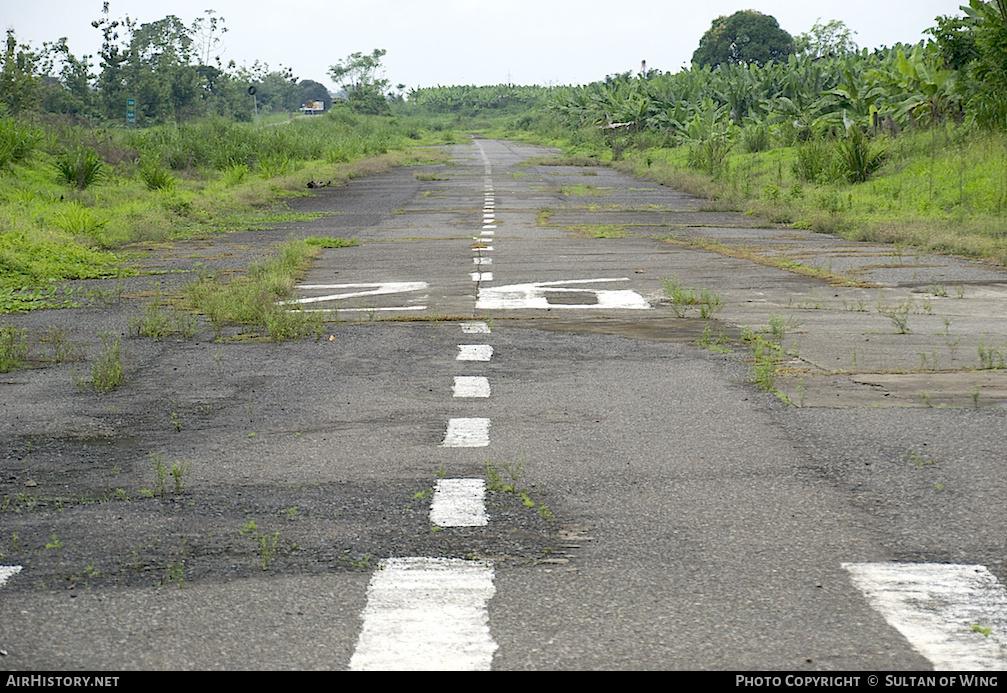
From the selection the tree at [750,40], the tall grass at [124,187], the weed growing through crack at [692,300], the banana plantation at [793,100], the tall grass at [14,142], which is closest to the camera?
the weed growing through crack at [692,300]

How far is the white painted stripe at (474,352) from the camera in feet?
27.5

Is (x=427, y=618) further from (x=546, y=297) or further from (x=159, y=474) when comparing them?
(x=546, y=297)

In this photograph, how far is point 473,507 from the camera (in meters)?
4.93

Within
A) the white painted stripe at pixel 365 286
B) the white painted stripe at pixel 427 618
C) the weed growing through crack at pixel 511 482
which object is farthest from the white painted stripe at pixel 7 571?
the white painted stripe at pixel 365 286

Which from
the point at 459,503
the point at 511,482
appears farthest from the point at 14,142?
the point at 459,503

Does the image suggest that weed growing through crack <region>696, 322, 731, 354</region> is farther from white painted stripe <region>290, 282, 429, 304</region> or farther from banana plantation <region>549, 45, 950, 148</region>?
banana plantation <region>549, 45, 950, 148</region>

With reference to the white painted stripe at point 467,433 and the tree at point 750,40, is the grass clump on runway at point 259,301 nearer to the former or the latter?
the white painted stripe at point 467,433

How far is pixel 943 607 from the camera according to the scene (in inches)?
152

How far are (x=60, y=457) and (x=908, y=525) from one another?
13.2ft

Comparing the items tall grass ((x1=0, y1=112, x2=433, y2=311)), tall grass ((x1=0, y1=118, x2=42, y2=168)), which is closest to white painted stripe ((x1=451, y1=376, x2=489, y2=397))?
tall grass ((x1=0, y1=112, x2=433, y2=311))

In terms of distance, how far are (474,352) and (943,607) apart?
510 centimetres

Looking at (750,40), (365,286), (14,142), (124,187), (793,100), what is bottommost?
(365,286)

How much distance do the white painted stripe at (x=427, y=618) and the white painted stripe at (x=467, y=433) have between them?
1.73 m

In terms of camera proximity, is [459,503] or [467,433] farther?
[467,433]
